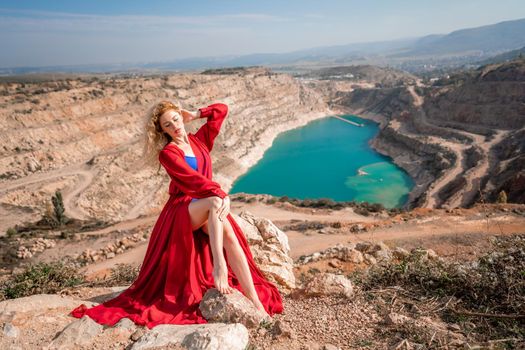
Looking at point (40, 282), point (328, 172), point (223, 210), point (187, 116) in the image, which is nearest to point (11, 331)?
point (223, 210)

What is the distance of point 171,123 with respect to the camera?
13.9ft

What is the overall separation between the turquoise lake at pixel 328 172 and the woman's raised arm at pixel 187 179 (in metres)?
32.1

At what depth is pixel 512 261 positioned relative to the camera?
4.31 meters

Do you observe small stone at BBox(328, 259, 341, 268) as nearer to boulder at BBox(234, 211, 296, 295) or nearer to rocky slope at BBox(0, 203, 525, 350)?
boulder at BBox(234, 211, 296, 295)

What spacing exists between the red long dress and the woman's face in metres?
0.18

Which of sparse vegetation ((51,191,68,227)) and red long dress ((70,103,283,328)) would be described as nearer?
red long dress ((70,103,283,328))

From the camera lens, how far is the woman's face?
4238 millimetres

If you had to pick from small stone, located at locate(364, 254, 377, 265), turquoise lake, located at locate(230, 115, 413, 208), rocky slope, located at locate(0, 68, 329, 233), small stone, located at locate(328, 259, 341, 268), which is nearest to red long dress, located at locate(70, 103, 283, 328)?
small stone, located at locate(328, 259, 341, 268)

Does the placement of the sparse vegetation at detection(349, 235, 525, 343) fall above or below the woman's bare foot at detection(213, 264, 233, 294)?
below

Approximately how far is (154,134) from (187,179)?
2.63ft

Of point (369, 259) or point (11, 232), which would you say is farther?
point (11, 232)

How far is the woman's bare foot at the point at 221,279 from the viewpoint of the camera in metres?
3.76

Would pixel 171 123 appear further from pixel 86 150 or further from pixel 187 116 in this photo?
pixel 86 150

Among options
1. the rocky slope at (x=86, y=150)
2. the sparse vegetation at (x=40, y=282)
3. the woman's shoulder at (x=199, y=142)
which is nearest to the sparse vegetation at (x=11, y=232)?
the rocky slope at (x=86, y=150)
